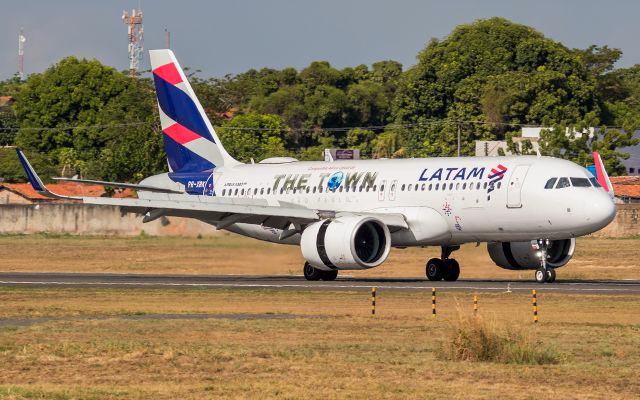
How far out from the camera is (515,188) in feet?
157

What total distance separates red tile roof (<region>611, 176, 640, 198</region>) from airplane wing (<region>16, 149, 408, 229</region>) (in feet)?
172

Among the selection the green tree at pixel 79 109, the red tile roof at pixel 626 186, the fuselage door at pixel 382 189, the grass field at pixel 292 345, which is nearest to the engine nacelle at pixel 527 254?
the fuselage door at pixel 382 189

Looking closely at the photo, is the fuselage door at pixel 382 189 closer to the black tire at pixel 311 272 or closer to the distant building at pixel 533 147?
the black tire at pixel 311 272

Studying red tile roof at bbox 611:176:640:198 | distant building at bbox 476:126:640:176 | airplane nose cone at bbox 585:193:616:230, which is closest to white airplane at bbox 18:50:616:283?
→ airplane nose cone at bbox 585:193:616:230

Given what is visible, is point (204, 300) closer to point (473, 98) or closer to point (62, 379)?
point (62, 379)

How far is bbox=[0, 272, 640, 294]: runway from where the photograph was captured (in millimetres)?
46000

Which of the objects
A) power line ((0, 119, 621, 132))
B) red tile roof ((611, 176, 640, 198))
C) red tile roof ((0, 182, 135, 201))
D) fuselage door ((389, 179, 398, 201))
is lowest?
fuselage door ((389, 179, 398, 201))

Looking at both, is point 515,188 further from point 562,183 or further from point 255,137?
point 255,137

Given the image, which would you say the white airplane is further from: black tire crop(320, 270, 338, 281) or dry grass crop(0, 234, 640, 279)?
dry grass crop(0, 234, 640, 279)

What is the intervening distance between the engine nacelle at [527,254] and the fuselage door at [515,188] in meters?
3.21

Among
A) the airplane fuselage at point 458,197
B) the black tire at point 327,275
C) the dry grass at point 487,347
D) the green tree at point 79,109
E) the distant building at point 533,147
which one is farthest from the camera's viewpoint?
the green tree at point 79,109

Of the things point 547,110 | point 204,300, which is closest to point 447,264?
point 204,300

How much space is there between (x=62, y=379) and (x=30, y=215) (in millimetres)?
63126

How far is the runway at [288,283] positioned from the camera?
46000 millimetres
